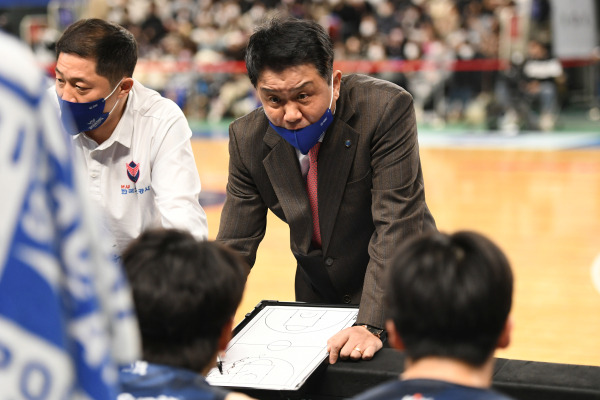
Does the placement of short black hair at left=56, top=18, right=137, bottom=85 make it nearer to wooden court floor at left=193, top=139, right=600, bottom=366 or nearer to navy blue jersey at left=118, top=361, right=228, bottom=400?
wooden court floor at left=193, top=139, right=600, bottom=366

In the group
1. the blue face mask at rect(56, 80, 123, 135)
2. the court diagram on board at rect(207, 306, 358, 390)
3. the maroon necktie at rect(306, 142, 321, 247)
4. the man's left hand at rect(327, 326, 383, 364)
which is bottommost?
the court diagram on board at rect(207, 306, 358, 390)

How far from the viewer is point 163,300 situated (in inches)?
51.7

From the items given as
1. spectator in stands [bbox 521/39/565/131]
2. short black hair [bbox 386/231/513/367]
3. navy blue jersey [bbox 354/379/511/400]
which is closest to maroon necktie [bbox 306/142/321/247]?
short black hair [bbox 386/231/513/367]

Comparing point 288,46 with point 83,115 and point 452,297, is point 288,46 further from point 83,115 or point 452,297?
point 452,297

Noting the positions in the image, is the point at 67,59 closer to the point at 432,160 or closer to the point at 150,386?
the point at 150,386

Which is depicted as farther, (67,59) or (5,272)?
(67,59)

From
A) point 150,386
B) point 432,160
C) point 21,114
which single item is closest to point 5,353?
point 21,114

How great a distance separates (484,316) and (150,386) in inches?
19.9

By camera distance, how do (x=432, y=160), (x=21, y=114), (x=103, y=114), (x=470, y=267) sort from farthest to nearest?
(x=432, y=160)
(x=103, y=114)
(x=470, y=267)
(x=21, y=114)

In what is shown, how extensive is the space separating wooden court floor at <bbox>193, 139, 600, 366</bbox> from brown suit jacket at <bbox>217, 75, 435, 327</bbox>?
0.38 metres

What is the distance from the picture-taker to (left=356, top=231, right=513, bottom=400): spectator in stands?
124 centimetres

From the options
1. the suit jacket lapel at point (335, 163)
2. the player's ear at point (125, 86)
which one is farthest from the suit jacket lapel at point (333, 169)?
the player's ear at point (125, 86)

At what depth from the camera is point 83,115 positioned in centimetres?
252

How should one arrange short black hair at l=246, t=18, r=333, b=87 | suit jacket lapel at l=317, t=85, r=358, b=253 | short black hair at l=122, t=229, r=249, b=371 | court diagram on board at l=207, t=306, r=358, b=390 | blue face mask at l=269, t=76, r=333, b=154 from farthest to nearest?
1. suit jacket lapel at l=317, t=85, r=358, b=253
2. blue face mask at l=269, t=76, r=333, b=154
3. short black hair at l=246, t=18, r=333, b=87
4. court diagram on board at l=207, t=306, r=358, b=390
5. short black hair at l=122, t=229, r=249, b=371
